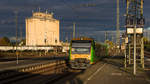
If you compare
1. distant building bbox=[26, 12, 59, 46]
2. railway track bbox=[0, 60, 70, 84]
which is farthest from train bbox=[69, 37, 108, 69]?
distant building bbox=[26, 12, 59, 46]

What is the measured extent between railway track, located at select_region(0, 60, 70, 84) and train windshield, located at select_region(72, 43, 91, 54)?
2489 mm

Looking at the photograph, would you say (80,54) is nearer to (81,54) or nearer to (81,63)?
(81,54)

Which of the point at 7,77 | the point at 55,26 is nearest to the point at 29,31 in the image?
the point at 55,26

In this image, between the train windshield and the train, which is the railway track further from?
the train windshield

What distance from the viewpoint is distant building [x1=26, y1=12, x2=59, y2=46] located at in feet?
324

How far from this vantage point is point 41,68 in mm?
24359

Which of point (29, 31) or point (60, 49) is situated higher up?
point (29, 31)

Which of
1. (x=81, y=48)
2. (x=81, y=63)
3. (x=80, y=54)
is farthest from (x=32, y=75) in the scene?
(x=81, y=48)

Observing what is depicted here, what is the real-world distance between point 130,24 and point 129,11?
199 centimetres

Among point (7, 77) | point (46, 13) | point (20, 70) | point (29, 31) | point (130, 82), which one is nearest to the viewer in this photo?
point (130, 82)

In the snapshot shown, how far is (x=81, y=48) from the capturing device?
23.8 meters

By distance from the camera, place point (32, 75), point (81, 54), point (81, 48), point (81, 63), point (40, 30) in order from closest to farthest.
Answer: point (32, 75)
point (81, 63)
point (81, 54)
point (81, 48)
point (40, 30)

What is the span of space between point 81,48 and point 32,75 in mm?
6225

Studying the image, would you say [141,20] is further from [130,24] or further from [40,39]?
[40,39]
